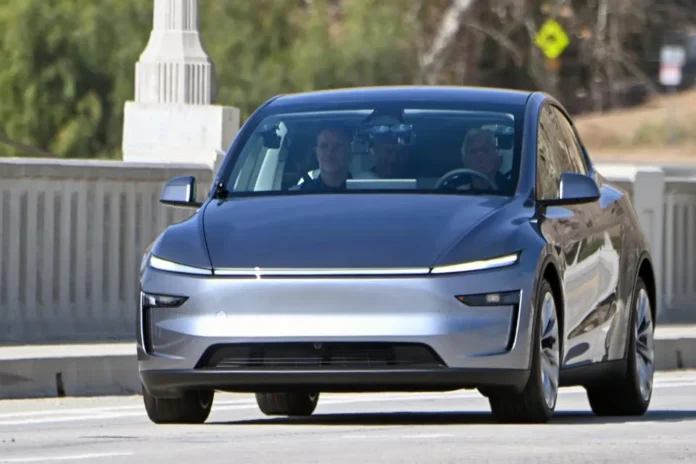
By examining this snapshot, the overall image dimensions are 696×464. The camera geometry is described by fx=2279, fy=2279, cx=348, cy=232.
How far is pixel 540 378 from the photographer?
9.32 metres

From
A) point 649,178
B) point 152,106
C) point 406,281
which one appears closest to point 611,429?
point 406,281

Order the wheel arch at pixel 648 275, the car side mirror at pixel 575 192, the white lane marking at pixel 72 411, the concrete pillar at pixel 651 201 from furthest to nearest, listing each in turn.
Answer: the concrete pillar at pixel 651 201, the white lane marking at pixel 72 411, the wheel arch at pixel 648 275, the car side mirror at pixel 575 192

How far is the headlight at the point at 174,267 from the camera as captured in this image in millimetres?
9125

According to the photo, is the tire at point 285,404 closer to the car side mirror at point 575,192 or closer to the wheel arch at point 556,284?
the wheel arch at point 556,284

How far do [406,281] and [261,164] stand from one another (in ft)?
4.76

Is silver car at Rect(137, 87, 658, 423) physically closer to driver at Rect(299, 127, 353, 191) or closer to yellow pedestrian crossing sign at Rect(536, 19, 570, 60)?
driver at Rect(299, 127, 353, 191)

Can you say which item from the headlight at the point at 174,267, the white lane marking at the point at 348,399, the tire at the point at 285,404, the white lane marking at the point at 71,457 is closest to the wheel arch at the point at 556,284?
the headlight at the point at 174,267

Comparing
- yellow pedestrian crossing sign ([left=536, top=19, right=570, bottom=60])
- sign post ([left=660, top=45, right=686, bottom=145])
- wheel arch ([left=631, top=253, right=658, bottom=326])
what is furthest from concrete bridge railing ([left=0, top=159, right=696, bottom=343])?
sign post ([left=660, top=45, right=686, bottom=145])

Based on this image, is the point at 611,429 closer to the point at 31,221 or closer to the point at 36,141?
the point at 31,221

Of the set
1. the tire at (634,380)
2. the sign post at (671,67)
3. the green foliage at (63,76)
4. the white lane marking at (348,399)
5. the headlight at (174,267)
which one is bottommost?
the sign post at (671,67)

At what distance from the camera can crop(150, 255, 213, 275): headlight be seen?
9125 mm

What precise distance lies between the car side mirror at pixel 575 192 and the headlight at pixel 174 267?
5.19 ft

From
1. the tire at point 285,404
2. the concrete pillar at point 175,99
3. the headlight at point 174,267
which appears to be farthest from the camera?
the concrete pillar at point 175,99

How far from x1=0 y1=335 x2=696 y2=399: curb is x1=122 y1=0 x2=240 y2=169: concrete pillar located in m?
5.27
